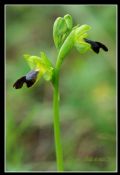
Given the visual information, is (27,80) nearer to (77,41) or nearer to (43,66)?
(43,66)

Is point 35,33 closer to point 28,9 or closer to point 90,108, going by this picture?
point 28,9

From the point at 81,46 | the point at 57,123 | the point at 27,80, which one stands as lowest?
the point at 57,123

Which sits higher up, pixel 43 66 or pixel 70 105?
pixel 43 66

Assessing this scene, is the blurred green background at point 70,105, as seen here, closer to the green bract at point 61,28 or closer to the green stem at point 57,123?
the green stem at point 57,123

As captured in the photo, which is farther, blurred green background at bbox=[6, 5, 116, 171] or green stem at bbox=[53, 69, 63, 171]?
blurred green background at bbox=[6, 5, 116, 171]

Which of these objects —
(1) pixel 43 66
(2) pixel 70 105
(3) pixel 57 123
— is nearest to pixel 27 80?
(1) pixel 43 66

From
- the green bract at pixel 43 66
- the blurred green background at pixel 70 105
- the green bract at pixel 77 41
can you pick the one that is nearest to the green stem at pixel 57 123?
the green bract at pixel 43 66

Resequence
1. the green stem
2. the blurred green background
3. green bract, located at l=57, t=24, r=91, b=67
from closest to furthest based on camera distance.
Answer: the green stem < green bract, located at l=57, t=24, r=91, b=67 < the blurred green background

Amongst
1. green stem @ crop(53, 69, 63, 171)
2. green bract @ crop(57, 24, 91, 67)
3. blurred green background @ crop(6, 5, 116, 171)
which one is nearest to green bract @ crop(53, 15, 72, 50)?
green bract @ crop(57, 24, 91, 67)

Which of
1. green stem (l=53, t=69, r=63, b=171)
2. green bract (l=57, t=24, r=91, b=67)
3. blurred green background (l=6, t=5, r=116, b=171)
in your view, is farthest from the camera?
blurred green background (l=6, t=5, r=116, b=171)

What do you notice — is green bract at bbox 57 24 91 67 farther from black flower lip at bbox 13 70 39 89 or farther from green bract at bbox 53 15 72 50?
black flower lip at bbox 13 70 39 89
